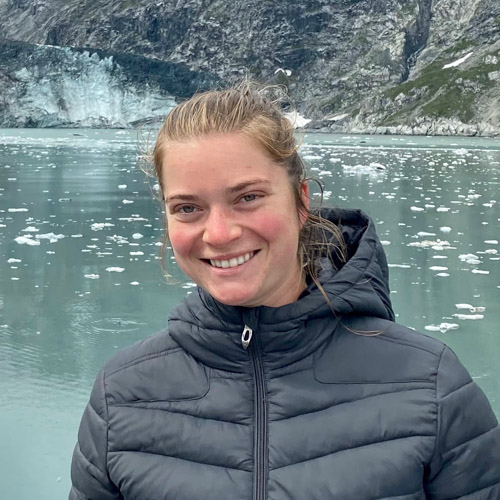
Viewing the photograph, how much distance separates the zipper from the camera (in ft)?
4.62

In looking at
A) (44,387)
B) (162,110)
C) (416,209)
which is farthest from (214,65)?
(44,387)

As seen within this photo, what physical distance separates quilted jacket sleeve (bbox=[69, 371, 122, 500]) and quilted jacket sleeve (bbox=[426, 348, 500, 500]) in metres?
0.71

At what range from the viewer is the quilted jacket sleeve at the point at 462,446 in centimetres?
142

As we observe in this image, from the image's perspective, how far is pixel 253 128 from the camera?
1472 millimetres

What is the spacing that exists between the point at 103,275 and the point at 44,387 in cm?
279

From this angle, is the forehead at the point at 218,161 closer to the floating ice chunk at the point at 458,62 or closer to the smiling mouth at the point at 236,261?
the smiling mouth at the point at 236,261

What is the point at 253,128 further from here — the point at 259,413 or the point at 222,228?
Result: the point at 259,413

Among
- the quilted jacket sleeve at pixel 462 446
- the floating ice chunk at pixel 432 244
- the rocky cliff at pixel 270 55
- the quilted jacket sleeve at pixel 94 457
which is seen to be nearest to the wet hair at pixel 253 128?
the quilted jacket sleeve at pixel 462 446

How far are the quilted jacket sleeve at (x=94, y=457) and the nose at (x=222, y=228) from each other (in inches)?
17.2

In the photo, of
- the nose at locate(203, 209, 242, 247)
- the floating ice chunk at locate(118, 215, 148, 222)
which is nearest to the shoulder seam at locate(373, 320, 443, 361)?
the nose at locate(203, 209, 242, 247)

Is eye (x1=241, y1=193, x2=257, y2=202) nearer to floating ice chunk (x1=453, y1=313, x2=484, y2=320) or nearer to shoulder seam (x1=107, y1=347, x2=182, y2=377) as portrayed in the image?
shoulder seam (x1=107, y1=347, x2=182, y2=377)

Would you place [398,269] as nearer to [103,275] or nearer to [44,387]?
[103,275]

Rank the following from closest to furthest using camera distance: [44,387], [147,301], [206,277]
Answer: [206,277], [44,387], [147,301]

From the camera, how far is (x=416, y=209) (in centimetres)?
1116
